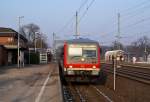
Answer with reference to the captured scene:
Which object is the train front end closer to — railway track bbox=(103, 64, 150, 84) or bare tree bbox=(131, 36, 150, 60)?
railway track bbox=(103, 64, 150, 84)

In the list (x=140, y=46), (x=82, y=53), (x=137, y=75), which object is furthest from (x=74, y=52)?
(x=140, y=46)

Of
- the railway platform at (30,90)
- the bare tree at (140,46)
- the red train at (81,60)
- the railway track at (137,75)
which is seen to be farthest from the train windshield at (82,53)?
the bare tree at (140,46)

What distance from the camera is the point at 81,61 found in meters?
25.7

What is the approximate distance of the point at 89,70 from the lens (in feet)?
83.1

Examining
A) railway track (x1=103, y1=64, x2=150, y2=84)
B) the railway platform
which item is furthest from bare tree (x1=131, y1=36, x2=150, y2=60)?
the railway platform

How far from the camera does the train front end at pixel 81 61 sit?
83.4 ft

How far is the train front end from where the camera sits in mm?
25422

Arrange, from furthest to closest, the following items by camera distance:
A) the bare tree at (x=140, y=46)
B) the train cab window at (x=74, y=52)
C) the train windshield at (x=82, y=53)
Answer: the bare tree at (x=140, y=46), the train cab window at (x=74, y=52), the train windshield at (x=82, y=53)

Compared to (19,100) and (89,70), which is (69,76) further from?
(19,100)

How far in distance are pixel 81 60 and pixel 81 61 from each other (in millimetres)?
72

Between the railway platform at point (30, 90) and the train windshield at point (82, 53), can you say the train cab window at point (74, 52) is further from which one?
the railway platform at point (30, 90)

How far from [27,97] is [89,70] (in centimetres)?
961

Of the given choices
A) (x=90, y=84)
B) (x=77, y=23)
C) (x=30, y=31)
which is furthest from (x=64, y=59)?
(x=30, y=31)

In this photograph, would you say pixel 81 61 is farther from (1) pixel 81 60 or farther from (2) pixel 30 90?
(2) pixel 30 90
